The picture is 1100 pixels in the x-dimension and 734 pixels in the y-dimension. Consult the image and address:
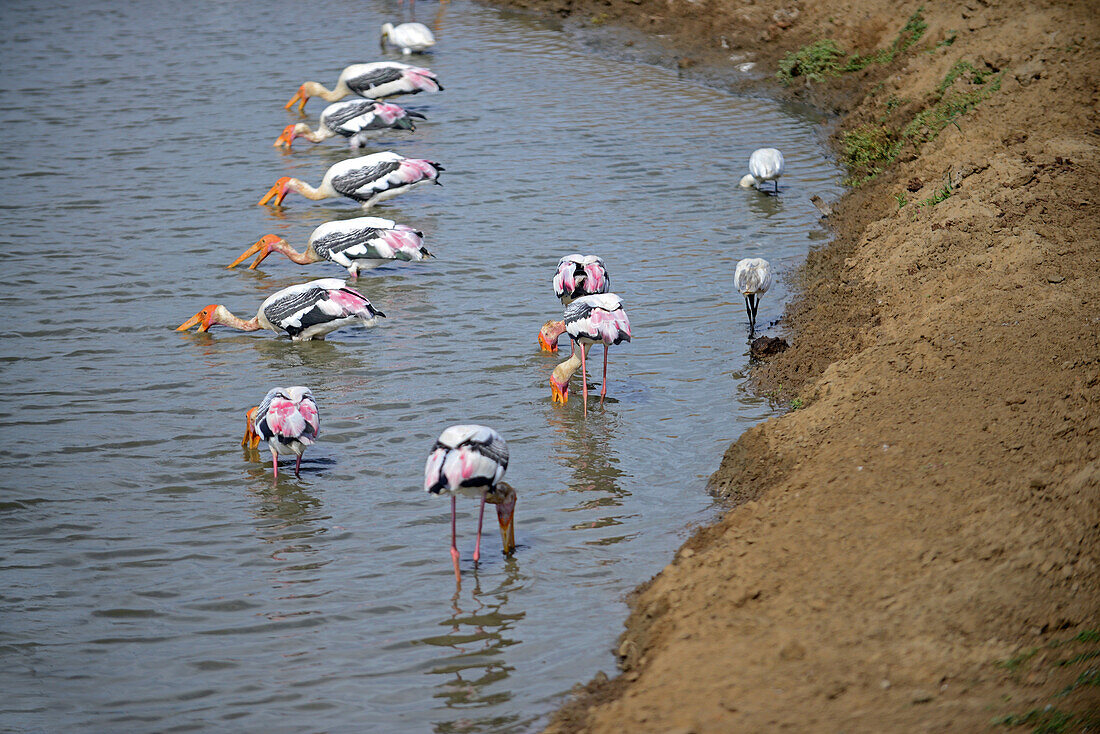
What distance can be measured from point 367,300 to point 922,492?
239 inches

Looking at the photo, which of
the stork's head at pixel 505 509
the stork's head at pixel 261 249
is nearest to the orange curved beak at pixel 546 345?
the stork's head at pixel 505 509

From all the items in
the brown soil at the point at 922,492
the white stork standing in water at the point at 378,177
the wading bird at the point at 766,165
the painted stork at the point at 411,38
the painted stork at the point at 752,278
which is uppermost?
the painted stork at the point at 411,38

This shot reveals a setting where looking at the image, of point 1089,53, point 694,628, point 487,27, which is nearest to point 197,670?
point 694,628

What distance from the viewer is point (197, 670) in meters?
5.66

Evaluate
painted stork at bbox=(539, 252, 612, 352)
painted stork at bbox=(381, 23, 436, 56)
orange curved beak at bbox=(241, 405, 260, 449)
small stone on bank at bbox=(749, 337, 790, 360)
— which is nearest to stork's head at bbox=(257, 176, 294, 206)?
painted stork at bbox=(539, 252, 612, 352)

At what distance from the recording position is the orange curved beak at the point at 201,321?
10.2 meters

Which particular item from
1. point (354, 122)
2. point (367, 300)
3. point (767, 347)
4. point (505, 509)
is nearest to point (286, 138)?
point (354, 122)

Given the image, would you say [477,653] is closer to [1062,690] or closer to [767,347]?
[1062,690]

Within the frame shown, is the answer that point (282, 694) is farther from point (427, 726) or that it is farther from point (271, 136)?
point (271, 136)

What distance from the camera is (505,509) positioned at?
646 cm

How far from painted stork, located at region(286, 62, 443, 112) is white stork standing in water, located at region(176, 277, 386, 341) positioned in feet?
25.4

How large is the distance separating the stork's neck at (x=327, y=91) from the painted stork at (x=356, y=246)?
6333 mm

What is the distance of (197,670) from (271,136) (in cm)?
1221

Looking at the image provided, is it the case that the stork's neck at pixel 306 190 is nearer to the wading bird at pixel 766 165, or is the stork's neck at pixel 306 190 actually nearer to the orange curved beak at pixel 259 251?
the orange curved beak at pixel 259 251
